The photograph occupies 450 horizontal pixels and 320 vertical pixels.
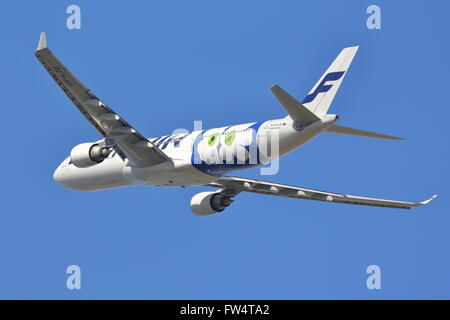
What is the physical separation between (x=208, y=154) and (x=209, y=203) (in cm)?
559

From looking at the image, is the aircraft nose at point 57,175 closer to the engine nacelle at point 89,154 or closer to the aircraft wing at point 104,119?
the engine nacelle at point 89,154

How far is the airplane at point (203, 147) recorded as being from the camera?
131ft

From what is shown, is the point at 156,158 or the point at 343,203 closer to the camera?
the point at 156,158

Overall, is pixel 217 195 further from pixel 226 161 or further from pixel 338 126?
pixel 338 126

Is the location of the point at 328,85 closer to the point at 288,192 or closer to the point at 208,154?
the point at 208,154

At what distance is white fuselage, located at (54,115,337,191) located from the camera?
40.9 meters

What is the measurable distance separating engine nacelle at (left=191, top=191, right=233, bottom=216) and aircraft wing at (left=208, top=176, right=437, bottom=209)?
1.22 feet

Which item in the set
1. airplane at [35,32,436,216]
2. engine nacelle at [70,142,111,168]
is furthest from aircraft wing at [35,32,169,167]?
engine nacelle at [70,142,111,168]

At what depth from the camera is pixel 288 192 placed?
159ft

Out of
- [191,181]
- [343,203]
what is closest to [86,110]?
[191,181]

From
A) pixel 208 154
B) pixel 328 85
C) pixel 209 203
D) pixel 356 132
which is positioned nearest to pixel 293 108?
pixel 328 85

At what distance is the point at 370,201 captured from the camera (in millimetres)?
47875

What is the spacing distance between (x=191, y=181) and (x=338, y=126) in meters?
7.12

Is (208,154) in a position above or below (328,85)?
below
